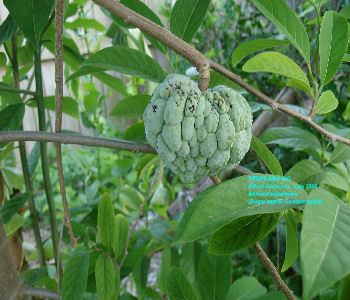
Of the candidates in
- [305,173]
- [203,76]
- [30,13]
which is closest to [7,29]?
[30,13]

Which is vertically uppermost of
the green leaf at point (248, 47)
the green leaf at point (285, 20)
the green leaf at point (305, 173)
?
the green leaf at point (248, 47)

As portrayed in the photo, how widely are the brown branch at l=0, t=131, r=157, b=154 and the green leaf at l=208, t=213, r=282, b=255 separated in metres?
0.23

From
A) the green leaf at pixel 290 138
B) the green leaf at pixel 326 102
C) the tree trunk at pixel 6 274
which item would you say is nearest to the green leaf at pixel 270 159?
the green leaf at pixel 326 102

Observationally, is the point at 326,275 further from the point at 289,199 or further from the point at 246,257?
the point at 246,257

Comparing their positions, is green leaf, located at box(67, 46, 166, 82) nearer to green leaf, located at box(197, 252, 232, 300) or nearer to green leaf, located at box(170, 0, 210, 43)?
green leaf, located at box(170, 0, 210, 43)

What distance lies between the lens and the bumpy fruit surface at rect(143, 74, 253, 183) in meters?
0.51

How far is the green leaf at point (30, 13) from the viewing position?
0.62 metres

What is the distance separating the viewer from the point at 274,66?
0.59 meters

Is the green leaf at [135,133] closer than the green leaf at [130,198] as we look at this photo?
Yes

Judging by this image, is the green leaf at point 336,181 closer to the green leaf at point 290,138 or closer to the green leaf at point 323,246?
the green leaf at point 290,138

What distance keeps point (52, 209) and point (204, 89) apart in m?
0.64

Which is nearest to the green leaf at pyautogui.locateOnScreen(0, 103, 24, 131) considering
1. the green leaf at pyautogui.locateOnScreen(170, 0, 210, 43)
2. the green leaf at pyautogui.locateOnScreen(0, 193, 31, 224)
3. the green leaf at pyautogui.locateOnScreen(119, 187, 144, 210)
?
the green leaf at pyautogui.locateOnScreen(0, 193, 31, 224)

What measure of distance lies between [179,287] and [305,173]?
21.8 inches

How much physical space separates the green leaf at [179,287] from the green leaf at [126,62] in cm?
44
